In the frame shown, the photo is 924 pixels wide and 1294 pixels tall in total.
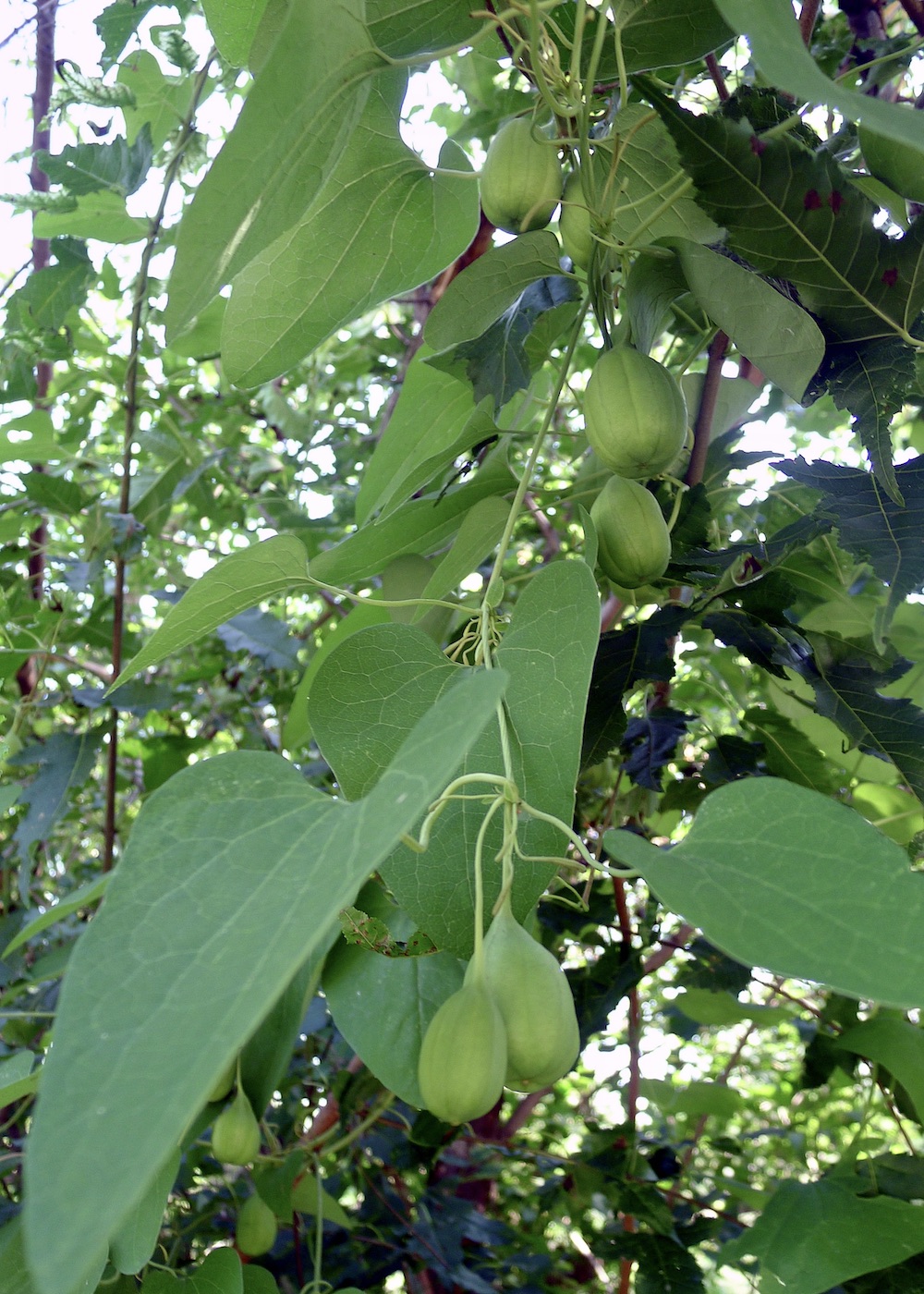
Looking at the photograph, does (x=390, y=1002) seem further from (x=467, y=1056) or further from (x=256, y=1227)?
(x=256, y=1227)

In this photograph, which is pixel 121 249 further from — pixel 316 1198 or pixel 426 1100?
pixel 426 1100

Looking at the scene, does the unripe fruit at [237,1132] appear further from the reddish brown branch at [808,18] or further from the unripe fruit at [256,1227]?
the reddish brown branch at [808,18]

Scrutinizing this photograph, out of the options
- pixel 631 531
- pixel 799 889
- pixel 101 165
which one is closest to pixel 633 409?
pixel 631 531

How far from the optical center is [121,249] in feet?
5.77

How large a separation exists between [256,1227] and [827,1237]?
0.52 metres

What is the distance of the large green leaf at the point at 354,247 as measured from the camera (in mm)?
647

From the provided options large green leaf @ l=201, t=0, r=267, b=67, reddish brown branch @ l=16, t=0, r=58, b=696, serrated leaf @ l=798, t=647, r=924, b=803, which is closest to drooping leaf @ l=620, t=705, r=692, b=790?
serrated leaf @ l=798, t=647, r=924, b=803

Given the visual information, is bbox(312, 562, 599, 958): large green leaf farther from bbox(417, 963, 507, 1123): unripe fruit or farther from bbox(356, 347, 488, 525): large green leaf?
bbox(356, 347, 488, 525): large green leaf

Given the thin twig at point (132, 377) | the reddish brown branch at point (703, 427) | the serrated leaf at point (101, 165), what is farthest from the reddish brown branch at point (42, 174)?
the reddish brown branch at point (703, 427)

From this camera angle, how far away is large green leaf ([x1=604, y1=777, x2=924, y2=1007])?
1.11 feet

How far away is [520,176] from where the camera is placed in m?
0.60

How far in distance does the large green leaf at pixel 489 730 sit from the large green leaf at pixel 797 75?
239 mm

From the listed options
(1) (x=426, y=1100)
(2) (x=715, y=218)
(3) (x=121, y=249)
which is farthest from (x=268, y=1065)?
(3) (x=121, y=249)

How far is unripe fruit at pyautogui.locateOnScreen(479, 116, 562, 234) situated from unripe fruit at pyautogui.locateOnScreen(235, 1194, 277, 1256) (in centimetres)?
88
